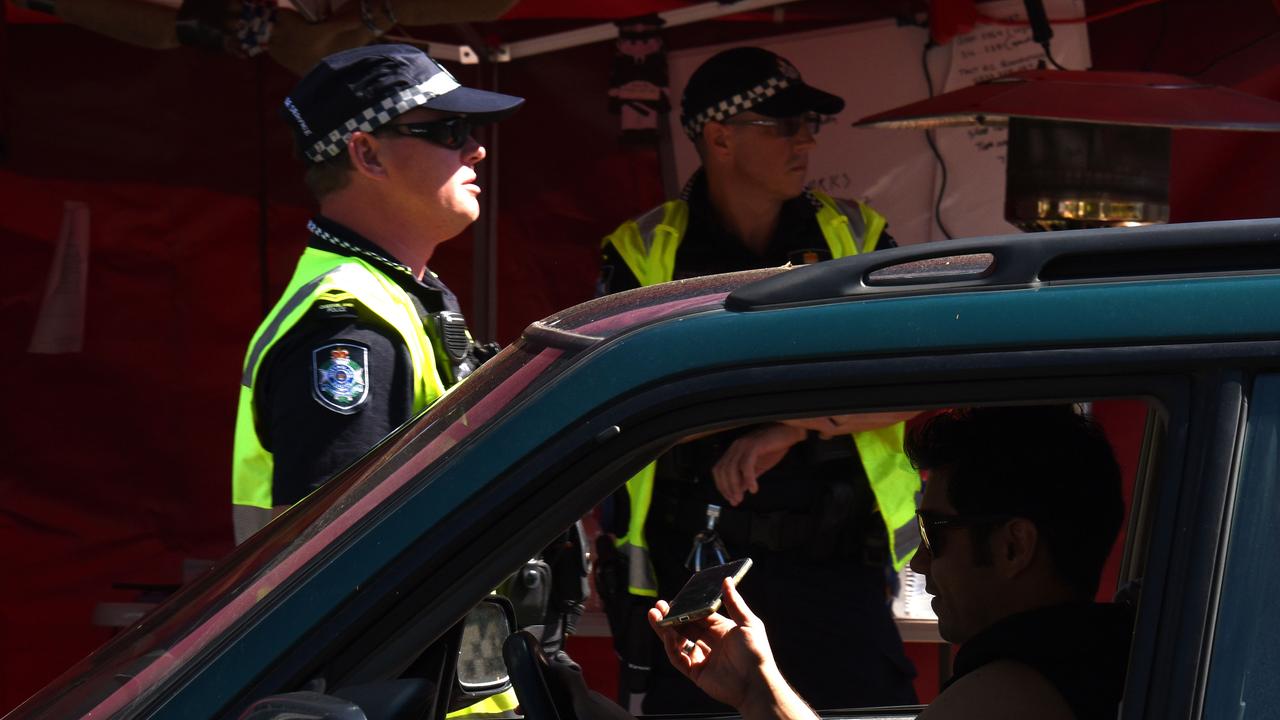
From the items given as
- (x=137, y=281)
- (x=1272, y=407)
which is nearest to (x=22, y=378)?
(x=137, y=281)

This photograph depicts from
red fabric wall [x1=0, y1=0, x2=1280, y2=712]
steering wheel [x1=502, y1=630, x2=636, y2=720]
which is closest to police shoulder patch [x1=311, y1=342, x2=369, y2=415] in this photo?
steering wheel [x1=502, y1=630, x2=636, y2=720]

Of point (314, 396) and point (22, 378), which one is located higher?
point (314, 396)

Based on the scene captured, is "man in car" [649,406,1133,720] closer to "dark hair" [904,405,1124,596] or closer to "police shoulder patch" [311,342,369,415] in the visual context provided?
"dark hair" [904,405,1124,596]

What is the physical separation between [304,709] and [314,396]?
1.10 metres

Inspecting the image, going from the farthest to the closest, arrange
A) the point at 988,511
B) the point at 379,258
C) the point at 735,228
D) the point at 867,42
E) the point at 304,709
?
the point at 867,42
the point at 735,228
the point at 379,258
the point at 988,511
the point at 304,709

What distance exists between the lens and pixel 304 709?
4.29 feet

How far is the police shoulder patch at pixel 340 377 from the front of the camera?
236 centimetres

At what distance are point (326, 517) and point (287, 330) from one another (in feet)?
3.10

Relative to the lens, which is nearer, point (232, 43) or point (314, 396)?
point (314, 396)

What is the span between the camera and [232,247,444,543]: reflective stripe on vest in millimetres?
2477

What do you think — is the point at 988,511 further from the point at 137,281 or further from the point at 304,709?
the point at 137,281

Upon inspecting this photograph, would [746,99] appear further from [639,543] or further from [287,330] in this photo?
[287,330]

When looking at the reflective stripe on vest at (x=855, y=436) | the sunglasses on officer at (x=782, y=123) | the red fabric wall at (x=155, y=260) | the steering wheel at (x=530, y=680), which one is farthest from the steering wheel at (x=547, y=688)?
the red fabric wall at (x=155, y=260)

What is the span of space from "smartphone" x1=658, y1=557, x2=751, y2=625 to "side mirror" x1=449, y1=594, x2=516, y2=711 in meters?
0.29
